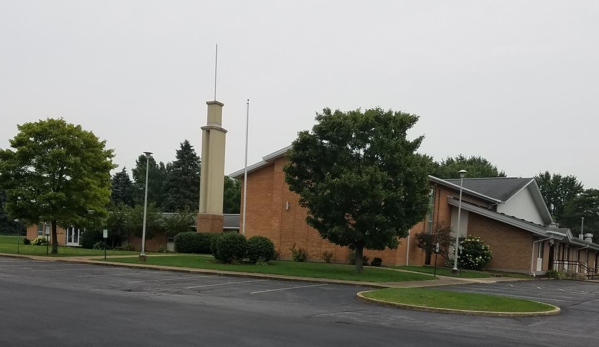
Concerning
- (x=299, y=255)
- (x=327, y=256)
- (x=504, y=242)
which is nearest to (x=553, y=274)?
(x=504, y=242)

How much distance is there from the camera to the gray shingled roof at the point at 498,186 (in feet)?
146

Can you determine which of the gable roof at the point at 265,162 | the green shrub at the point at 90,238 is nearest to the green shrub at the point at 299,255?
the gable roof at the point at 265,162

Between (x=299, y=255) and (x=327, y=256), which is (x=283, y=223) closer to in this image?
(x=299, y=255)

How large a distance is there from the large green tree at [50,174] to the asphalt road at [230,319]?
12605mm

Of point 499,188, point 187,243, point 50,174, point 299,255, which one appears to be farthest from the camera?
point 499,188

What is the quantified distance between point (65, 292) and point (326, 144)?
14586 millimetres

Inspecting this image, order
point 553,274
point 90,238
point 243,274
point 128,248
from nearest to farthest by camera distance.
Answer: point 243,274, point 553,274, point 128,248, point 90,238

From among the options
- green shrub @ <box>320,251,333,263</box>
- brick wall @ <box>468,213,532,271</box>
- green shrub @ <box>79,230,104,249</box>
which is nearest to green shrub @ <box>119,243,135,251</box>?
green shrub @ <box>79,230,104,249</box>

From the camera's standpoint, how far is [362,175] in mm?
25766

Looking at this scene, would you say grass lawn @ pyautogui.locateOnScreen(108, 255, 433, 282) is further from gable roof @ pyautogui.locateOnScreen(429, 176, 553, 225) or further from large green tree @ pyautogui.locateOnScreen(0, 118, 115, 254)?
gable roof @ pyautogui.locateOnScreen(429, 176, 553, 225)

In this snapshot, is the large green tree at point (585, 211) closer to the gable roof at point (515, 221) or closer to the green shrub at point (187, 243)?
the gable roof at point (515, 221)

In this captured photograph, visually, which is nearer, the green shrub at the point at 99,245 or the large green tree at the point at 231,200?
the green shrub at the point at 99,245

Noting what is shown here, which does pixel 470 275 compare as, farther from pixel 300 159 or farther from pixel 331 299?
pixel 331 299

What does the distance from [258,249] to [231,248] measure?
138cm
